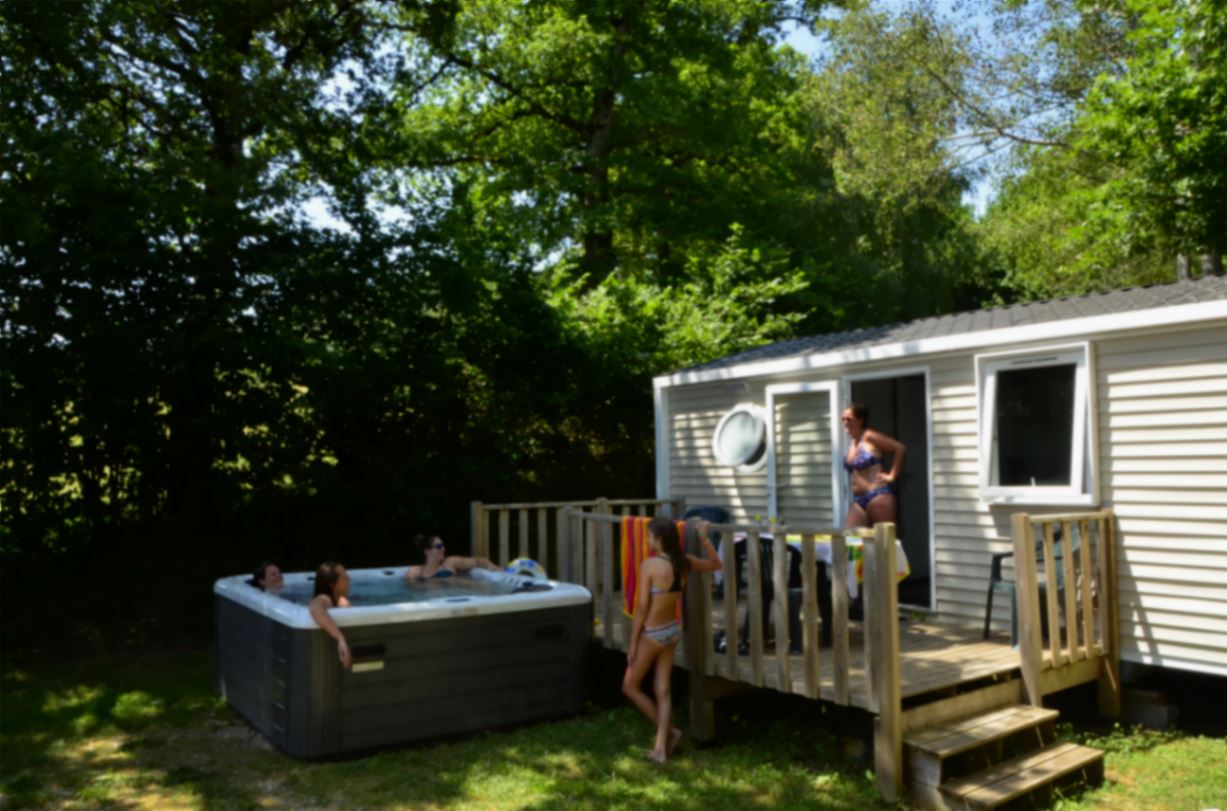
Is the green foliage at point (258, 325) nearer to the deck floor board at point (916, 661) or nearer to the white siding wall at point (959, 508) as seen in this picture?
the deck floor board at point (916, 661)

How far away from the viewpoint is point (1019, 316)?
22.9 ft

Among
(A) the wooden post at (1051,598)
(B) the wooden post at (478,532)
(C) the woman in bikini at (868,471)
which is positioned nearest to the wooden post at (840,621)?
(A) the wooden post at (1051,598)

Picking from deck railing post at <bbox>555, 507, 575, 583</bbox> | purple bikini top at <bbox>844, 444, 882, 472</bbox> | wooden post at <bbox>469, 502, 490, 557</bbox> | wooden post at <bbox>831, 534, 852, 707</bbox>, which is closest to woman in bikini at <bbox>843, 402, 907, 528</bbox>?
purple bikini top at <bbox>844, 444, 882, 472</bbox>

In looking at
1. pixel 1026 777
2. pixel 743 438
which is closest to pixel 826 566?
pixel 1026 777

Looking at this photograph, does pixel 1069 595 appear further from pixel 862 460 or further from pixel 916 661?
pixel 862 460

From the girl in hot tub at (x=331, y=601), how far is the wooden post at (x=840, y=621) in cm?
252

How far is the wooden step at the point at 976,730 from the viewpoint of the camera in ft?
14.7

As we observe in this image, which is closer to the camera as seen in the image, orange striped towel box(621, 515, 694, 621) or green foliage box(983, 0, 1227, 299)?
orange striped towel box(621, 515, 694, 621)

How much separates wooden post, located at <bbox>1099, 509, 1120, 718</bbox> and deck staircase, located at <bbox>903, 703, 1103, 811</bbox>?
960 millimetres

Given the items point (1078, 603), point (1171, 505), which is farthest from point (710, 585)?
point (1171, 505)

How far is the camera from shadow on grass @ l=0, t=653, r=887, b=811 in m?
4.70

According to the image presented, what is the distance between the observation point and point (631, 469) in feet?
40.4

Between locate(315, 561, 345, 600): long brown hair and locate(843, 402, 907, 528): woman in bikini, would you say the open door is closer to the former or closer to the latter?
locate(843, 402, 907, 528): woman in bikini

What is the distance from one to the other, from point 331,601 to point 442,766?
1083 millimetres
